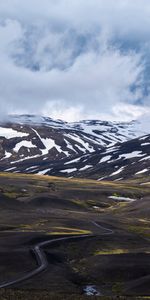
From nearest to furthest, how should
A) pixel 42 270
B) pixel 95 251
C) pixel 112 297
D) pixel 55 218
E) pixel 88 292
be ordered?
pixel 112 297 → pixel 88 292 → pixel 42 270 → pixel 95 251 → pixel 55 218

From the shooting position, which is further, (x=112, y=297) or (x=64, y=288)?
(x=64, y=288)

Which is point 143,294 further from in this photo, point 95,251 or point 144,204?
point 144,204

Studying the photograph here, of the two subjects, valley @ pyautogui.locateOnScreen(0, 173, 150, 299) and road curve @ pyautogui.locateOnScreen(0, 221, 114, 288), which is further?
road curve @ pyautogui.locateOnScreen(0, 221, 114, 288)

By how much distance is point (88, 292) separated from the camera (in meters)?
58.8

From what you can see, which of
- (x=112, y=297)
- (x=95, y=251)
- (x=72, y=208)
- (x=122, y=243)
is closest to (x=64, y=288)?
(x=112, y=297)

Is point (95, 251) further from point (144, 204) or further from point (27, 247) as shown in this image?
point (144, 204)

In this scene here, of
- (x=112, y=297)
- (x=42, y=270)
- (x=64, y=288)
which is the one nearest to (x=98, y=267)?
(x=42, y=270)

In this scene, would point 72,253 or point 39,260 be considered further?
point 72,253

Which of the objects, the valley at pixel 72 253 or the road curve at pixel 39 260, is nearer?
the valley at pixel 72 253

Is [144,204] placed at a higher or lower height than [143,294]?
higher

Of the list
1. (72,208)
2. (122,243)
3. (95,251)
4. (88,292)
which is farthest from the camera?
(72,208)

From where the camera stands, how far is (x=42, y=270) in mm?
67312

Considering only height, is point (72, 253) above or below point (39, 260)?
above

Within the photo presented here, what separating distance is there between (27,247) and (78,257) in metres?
9.09
